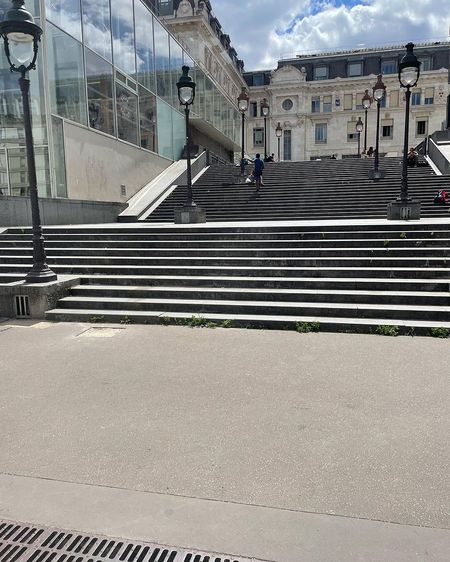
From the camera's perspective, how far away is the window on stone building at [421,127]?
65625 mm

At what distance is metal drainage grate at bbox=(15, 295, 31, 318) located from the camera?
7555mm

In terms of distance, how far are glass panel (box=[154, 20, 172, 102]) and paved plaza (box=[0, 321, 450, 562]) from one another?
22.1 m

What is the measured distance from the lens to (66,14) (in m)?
16.0

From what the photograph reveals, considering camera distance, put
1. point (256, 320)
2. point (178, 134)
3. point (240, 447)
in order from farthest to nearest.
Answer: point (178, 134)
point (256, 320)
point (240, 447)

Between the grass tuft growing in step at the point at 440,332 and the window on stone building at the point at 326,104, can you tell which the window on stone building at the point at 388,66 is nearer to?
the window on stone building at the point at 326,104

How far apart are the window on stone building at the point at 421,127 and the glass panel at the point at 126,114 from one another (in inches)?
2285

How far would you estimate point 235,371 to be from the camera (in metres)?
4.95

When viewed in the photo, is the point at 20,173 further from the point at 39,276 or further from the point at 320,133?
the point at 320,133

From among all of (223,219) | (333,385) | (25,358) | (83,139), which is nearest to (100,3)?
(83,139)

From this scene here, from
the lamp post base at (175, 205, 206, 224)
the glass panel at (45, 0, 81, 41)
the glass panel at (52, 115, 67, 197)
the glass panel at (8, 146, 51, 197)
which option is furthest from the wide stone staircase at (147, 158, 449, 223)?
the glass panel at (45, 0, 81, 41)

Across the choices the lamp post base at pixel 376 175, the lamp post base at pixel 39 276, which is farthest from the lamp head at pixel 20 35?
the lamp post base at pixel 376 175

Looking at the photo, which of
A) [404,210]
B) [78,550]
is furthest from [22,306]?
[404,210]

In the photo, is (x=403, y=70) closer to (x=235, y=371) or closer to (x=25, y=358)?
(x=235, y=371)

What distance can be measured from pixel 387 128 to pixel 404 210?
62.1 m
